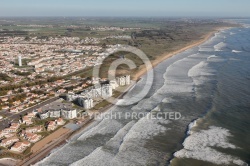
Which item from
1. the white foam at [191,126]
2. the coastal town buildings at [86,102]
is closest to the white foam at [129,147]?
the white foam at [191,126]

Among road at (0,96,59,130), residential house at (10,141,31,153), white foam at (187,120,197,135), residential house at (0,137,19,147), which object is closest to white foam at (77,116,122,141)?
residential house at (10,141,31,153)

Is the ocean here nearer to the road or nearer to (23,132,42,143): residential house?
(23,132,42,143): residential house

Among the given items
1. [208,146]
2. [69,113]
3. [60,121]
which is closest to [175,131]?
[208,146]

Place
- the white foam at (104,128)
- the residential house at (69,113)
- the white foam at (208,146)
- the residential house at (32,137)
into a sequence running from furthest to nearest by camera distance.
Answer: the residential house at (69,113)
the white foam at (104,128)
the residential house at (32,137)
the white foam at (208,146)

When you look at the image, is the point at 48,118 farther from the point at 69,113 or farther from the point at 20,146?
the point at 20,146

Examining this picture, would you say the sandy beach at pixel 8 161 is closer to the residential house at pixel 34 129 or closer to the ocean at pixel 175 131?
the ocean at pixel 175 131

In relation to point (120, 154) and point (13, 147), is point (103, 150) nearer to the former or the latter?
point (120, 154)

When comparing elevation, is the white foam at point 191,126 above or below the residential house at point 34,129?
above

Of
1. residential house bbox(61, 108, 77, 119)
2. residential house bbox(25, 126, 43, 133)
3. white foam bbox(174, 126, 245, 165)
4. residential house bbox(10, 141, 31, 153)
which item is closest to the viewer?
white foam bbox(174, 126, 245, 165)
